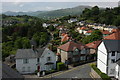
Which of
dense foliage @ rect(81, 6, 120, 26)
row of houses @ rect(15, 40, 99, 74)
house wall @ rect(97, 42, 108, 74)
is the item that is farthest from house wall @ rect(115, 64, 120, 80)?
dense foliage @ rect(81, 6, 120, 26)

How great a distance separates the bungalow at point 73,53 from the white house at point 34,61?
12.4 feet

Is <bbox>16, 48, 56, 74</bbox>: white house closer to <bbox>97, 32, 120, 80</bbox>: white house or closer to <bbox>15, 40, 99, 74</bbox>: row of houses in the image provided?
<bbox>15, 40, 99, 74</bbox>: row of houses

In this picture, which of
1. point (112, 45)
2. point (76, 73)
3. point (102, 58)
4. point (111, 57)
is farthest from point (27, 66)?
point (112, 45)

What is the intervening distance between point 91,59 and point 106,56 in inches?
433

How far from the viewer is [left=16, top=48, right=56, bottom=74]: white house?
30.6 m

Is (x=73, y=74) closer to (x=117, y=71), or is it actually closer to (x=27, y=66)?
(x=117, y=71)

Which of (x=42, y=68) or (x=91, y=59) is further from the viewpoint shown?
(x=91, y=59)

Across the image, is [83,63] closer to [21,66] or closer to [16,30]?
[21,66]

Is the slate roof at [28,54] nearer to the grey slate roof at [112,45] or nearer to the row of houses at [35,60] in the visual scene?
the row of houses at [35,60]

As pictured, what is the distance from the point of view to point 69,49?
3447cm

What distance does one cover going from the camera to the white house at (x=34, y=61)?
30.6 meters

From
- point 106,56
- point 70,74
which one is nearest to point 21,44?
point 70,74

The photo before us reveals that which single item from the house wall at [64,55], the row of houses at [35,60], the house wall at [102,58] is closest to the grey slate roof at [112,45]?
the house wall at [102,58]

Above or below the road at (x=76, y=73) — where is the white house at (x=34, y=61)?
above
